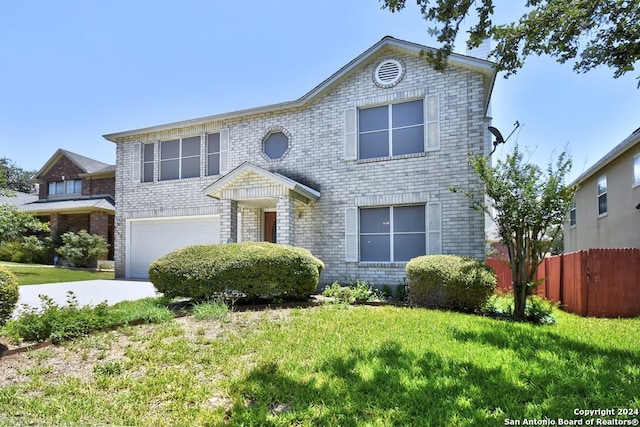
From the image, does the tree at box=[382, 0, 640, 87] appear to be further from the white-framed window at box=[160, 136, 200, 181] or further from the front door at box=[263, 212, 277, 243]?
the white-framed window at box=[160, 136, 200, 181]

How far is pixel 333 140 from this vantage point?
1190 cm

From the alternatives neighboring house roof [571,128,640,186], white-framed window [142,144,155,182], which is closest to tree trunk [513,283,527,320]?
neighboring house roof [571,128,640,186]

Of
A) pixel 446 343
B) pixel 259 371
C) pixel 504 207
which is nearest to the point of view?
pixel 259 371

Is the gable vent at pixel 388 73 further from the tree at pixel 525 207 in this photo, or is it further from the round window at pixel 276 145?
the tree at pixel 525 207

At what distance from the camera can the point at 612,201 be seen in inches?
565

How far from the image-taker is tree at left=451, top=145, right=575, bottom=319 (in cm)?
703

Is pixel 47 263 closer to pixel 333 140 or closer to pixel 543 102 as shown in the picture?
pixel 333 140

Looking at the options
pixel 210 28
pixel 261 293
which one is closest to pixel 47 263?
pixel 210 28

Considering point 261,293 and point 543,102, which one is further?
point 543,102

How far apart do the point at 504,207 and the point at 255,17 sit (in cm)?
781

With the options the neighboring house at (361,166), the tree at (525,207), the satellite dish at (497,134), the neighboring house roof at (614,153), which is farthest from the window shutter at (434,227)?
the neighboring house roof at (614,153)

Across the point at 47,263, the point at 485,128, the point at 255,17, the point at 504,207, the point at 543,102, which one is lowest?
the point at 47,263

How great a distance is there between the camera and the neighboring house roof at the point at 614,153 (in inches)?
480

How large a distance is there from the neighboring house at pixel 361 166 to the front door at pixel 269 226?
4 cm
